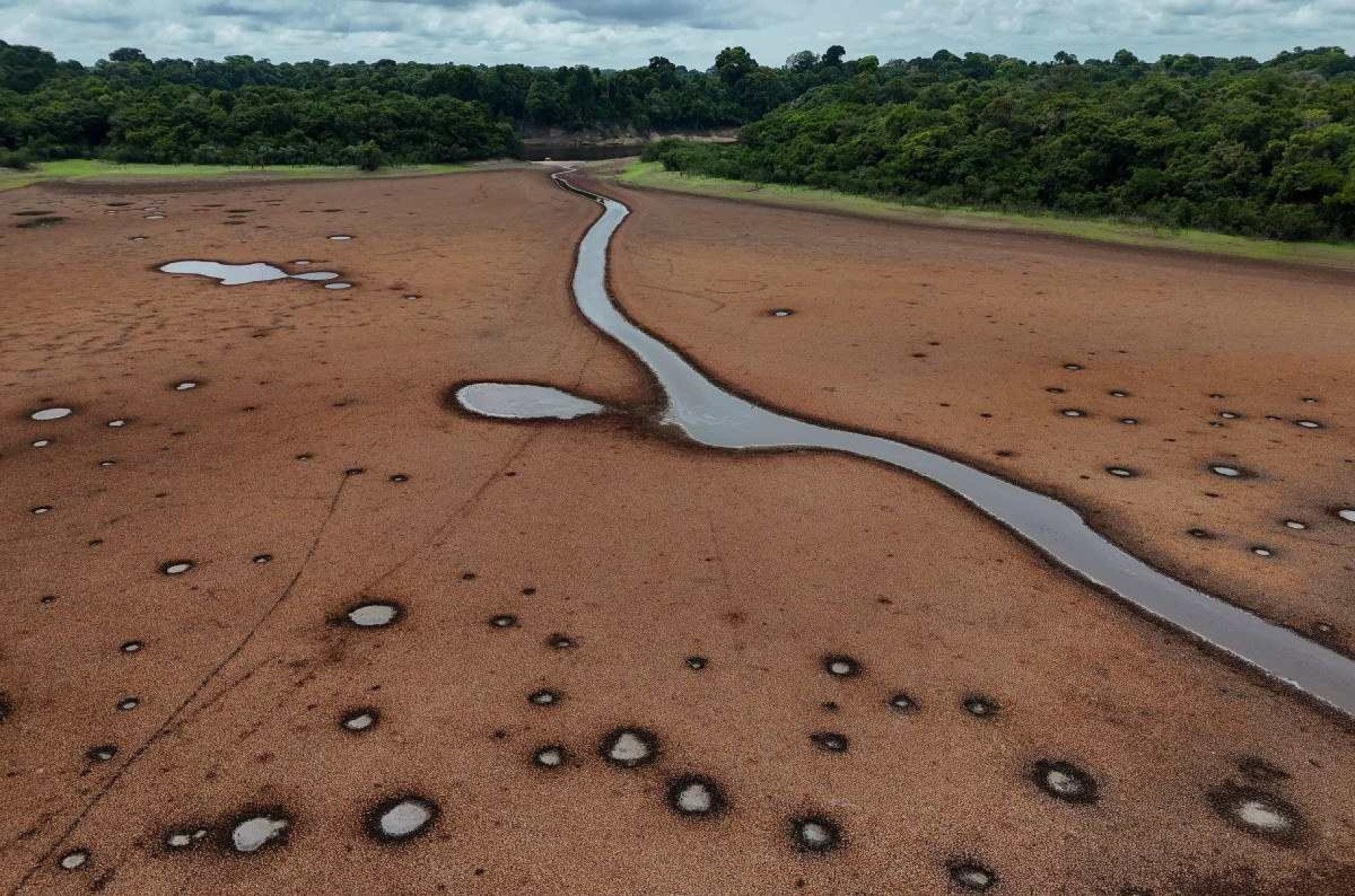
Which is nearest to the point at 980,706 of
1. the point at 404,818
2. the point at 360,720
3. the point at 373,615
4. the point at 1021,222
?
the point at 404,818

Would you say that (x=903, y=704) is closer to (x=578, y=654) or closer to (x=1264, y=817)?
(x=1264, y=817)

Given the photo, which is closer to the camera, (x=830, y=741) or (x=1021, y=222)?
(x=830, y=741)

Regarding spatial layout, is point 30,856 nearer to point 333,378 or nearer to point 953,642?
point 953,642

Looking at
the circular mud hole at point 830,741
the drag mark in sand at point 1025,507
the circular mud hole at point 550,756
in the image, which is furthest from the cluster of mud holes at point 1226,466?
the circular mud hole at point 550,756

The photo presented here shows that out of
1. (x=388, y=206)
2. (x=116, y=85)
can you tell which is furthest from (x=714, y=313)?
(x=116, y=85)

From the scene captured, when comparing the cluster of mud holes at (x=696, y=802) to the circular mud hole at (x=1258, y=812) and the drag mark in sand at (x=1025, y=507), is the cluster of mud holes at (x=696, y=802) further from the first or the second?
the drag mark in sand at (x=1025, y=507)

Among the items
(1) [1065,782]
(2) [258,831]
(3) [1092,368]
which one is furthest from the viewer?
(3) [1092,368]

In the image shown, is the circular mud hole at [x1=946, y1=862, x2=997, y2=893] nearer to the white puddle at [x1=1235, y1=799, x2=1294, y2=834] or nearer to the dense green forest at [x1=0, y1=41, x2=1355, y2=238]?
the white puddle at [x1=1235, y1=799, x2=1294, y2=834]
